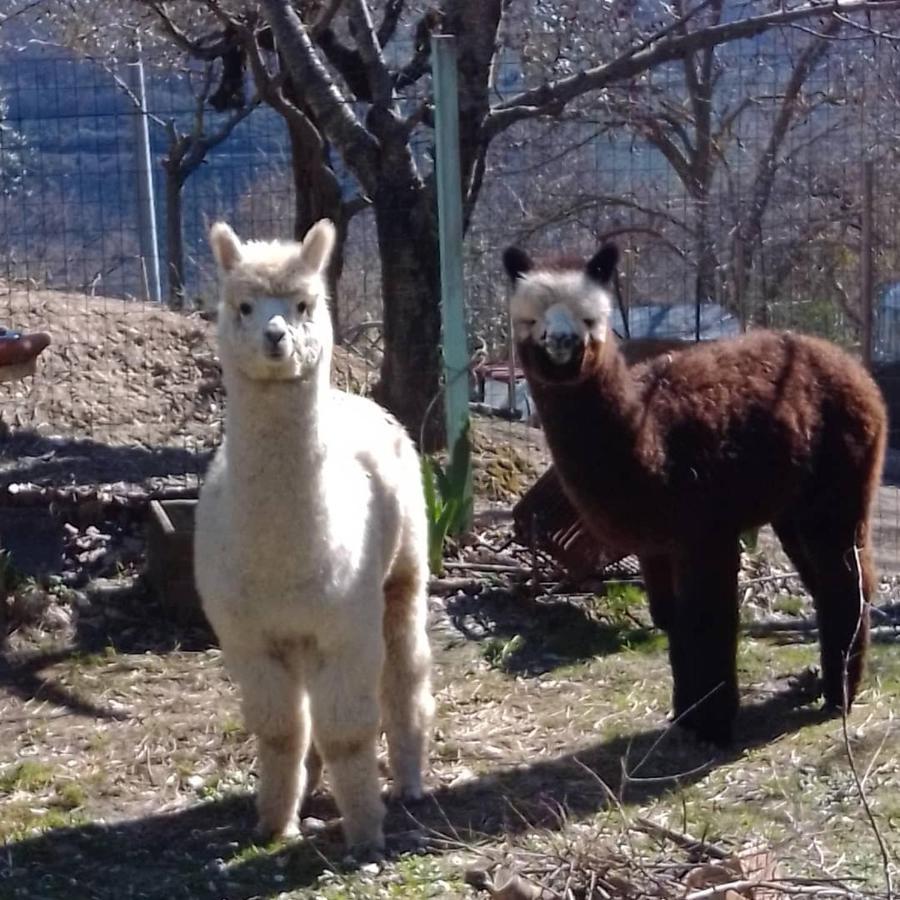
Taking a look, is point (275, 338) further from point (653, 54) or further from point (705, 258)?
point (705, 258)

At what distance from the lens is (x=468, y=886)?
4.58 meters

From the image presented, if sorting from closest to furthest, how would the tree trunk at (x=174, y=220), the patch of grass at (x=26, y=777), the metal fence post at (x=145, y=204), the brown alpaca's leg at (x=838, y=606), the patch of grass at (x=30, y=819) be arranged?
the patch of grass at (x=30, y=819) → the patch of grass at (x=26, y=777) → the brown alpaca's leg at (x=838, y=606) → the metal fence post at (x=145, y=204) → the tree trunk at (x=174, y=220)

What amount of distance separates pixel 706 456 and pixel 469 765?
4.76ft

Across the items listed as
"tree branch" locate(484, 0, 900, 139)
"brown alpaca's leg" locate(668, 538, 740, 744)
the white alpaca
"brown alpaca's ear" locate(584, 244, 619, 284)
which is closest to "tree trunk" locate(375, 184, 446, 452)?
"tree branch" locate(484, 0, 900, 139)

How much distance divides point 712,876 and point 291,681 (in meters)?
1.48

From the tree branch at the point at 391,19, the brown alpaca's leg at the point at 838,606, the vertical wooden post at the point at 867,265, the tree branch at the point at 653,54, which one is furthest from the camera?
the tree branch at the point at 391,19

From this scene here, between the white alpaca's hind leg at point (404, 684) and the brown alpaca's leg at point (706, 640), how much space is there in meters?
0.95

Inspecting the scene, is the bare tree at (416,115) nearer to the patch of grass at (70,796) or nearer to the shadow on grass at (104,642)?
the shadow on grass at (104,642)

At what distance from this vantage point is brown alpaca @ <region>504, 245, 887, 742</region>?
17.6ft

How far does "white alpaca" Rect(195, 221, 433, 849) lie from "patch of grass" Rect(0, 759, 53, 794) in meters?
1.06

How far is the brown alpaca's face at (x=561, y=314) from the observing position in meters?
5.19

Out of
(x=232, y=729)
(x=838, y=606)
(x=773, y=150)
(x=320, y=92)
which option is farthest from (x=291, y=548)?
(x=773, y=150)

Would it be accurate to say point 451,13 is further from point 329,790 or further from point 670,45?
point 329,790

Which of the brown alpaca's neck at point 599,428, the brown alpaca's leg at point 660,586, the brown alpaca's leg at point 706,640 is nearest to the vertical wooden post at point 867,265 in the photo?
the brown alpaca's leg at point 660,586
